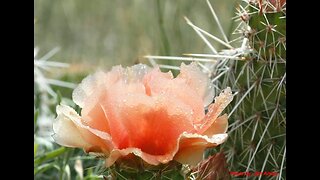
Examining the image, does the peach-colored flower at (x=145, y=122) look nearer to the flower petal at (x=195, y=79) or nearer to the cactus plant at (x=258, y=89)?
the flower petal at (x=195, y=79)

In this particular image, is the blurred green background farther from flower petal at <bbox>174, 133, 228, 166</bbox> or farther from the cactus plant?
flower petal at <bbox>174, 133, 228, 166</bbox>

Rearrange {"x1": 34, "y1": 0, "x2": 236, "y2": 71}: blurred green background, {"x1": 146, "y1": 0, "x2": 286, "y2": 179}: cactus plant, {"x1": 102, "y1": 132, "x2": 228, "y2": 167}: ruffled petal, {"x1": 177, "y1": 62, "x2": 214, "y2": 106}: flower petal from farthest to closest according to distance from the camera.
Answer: {"x1": 34, "y1": 0, "x2": 236, "y2": 71}: blurred green background < {"x1": 146, "y1": 0, "x2": 286, "y2": 179}: cactus plant < {"x1": 177, "y1": 62, "x2": 214, "y2": 106}: flower petal < {"x1": 102, "y1": 132, "x2": 228, "y2": 167}: ruffled petal

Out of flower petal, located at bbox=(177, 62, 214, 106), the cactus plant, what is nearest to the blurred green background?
the cactus plant

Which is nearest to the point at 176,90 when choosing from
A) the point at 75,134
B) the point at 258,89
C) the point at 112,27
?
the point at 75,134
